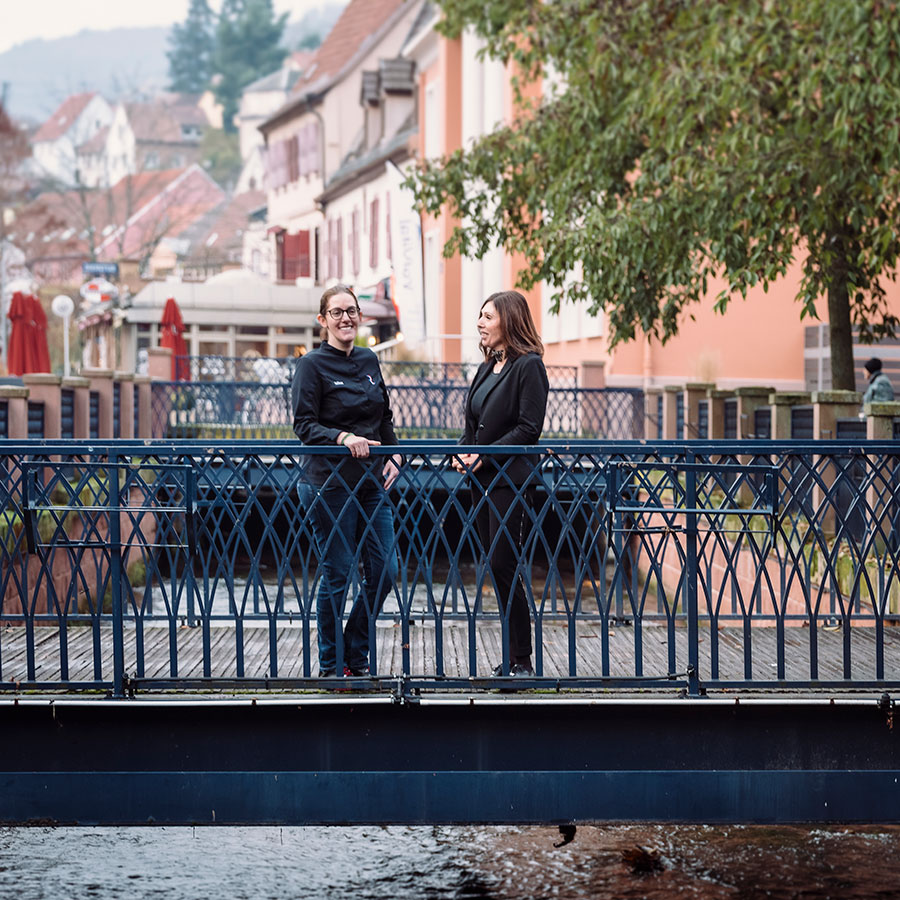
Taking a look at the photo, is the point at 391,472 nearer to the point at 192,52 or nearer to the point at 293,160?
the point at 293,160

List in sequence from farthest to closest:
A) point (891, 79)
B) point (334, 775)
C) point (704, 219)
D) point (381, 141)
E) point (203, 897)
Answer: point (381, 141), point (704, 219), point (891, 79), point (203, 897), point (334, 775)

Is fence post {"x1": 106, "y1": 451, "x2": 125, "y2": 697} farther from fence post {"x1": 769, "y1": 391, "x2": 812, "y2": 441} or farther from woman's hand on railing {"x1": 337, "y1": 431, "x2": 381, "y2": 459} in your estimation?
fence post {"x1": 769, "y1": 391, "x2": 812, "y2": 441}

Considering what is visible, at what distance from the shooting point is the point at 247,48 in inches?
5920

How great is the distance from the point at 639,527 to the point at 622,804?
1306 mm

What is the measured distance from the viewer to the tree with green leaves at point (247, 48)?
14675 centimetres

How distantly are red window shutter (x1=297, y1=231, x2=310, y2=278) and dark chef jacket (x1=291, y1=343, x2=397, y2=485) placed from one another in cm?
6040

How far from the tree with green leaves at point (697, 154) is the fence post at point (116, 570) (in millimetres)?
8816

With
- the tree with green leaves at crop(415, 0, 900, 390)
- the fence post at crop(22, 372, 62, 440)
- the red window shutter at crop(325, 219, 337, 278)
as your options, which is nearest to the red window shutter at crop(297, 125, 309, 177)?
the red window shutter at crop(325, 219, 337, 278)

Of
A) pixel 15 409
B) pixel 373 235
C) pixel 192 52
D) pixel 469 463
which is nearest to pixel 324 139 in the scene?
pixel 373 235

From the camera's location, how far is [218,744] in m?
7.36

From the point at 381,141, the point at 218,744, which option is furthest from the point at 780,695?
the point at 381,141

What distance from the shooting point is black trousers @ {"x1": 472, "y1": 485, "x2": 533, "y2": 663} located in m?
7.64

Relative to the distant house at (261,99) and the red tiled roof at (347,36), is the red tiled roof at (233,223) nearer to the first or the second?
the distant house at (261,99)

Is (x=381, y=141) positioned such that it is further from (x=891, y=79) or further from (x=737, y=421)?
(x=891, y=79)
